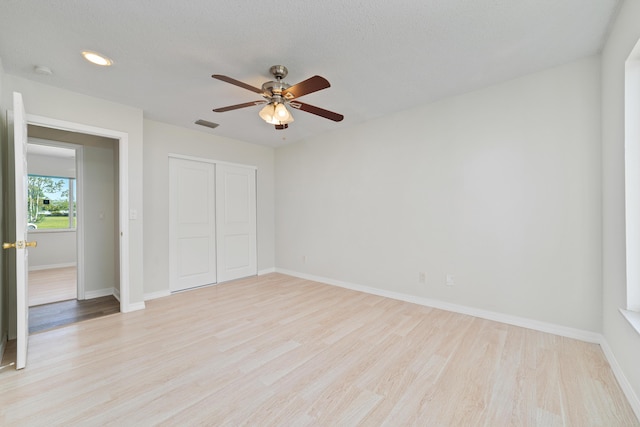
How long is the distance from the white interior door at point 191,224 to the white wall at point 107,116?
2.13ft

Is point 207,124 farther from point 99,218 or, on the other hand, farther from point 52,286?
point 52,286

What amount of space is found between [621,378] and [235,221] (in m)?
4.77

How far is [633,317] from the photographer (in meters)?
1.68

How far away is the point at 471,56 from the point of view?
231 centimetres

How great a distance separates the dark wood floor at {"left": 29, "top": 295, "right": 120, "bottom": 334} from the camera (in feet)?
9.53

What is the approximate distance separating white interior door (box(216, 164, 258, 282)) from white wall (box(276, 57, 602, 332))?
5.13 feet

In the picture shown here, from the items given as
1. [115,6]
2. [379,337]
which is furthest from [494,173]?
[115,6]

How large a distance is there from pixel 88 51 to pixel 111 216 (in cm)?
272

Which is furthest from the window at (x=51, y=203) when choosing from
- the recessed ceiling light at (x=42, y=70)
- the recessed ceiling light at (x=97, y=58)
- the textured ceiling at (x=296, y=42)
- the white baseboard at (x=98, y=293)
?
the recessed ceiling light at (x=97, y=58)

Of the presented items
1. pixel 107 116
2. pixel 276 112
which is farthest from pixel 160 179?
pixel 276 112

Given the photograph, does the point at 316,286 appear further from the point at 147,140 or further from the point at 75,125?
the point at 75,125

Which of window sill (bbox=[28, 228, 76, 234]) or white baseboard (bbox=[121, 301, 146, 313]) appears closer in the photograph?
white baseboard (bbox=[121, 301, 146, 313])

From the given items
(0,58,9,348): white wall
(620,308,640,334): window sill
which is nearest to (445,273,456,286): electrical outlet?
(620,308,640,334): window sill

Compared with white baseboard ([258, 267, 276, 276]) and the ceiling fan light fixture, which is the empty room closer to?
the ceiling fan light fixture
